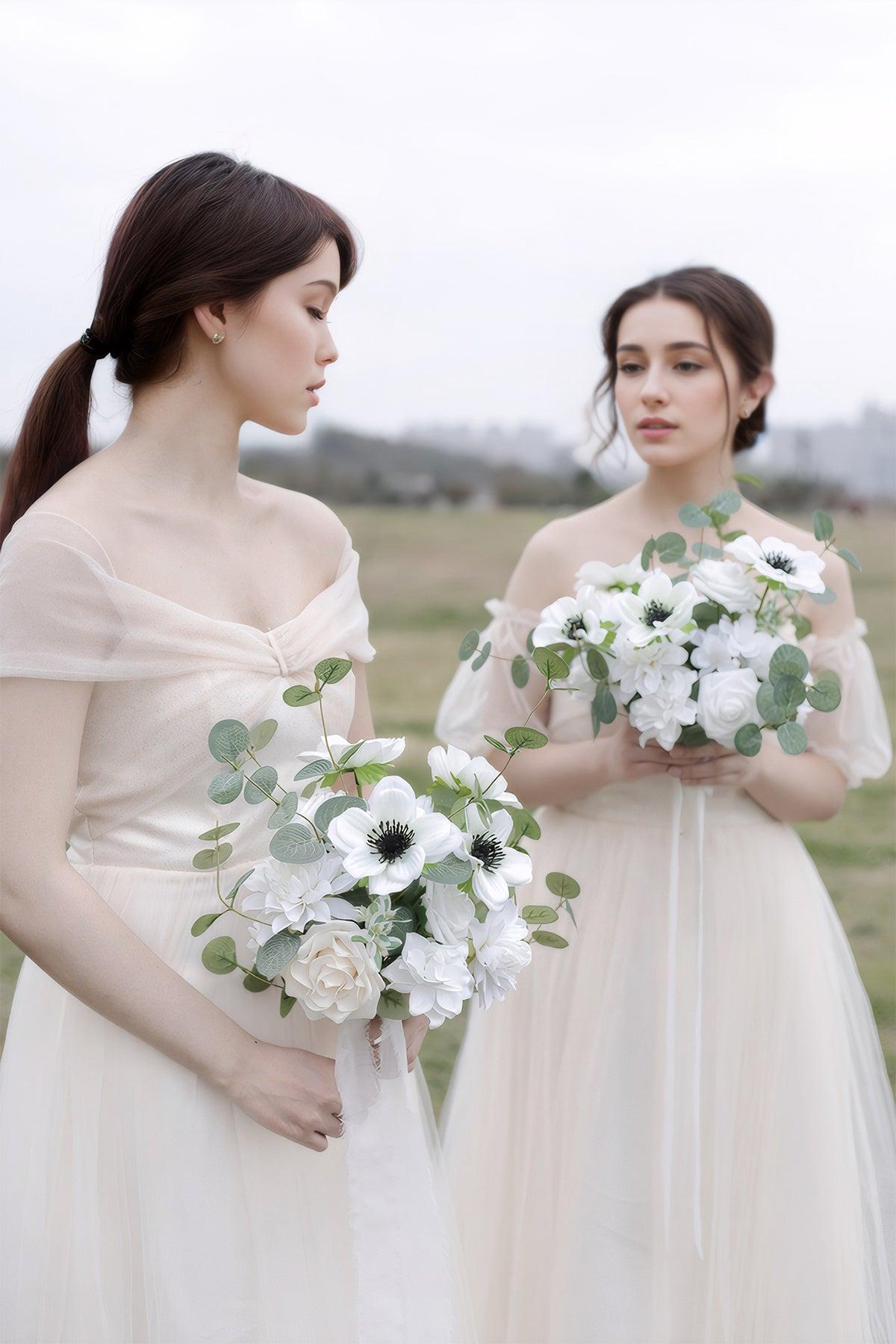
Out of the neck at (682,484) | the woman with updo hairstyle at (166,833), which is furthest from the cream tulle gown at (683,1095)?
the woman with updo hairstyle at (166,833)

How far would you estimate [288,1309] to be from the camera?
197 cm

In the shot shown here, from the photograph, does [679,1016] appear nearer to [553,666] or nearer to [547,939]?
[547,939]

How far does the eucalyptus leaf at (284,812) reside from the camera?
1837mm

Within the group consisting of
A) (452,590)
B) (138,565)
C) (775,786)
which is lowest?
(775,786)

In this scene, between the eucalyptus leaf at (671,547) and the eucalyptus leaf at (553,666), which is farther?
the eucalyptus leaf at (671,547)

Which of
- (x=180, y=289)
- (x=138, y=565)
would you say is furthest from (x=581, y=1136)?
(x=180, y=289)

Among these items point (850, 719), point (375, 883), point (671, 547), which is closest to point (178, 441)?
point (375, 883)

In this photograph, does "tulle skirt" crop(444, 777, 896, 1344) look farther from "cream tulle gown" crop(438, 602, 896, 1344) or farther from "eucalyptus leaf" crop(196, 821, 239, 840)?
"eucalyptus leaf" crop(196, 821, 239, 840)

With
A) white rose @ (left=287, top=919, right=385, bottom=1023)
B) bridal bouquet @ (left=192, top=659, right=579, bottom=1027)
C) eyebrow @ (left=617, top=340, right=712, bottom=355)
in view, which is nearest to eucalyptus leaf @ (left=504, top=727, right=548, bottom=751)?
bridal bouquet @ (left=192, top=659, right=579, bottom=1027)

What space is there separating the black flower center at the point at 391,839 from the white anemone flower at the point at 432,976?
0.13 meters

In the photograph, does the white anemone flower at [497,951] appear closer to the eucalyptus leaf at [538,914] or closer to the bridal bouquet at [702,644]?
the eucalyptus leaf at [538,914]

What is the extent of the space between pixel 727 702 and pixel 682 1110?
980mm

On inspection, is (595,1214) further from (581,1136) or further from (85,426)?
(85,426)

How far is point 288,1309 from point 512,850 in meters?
0.77
